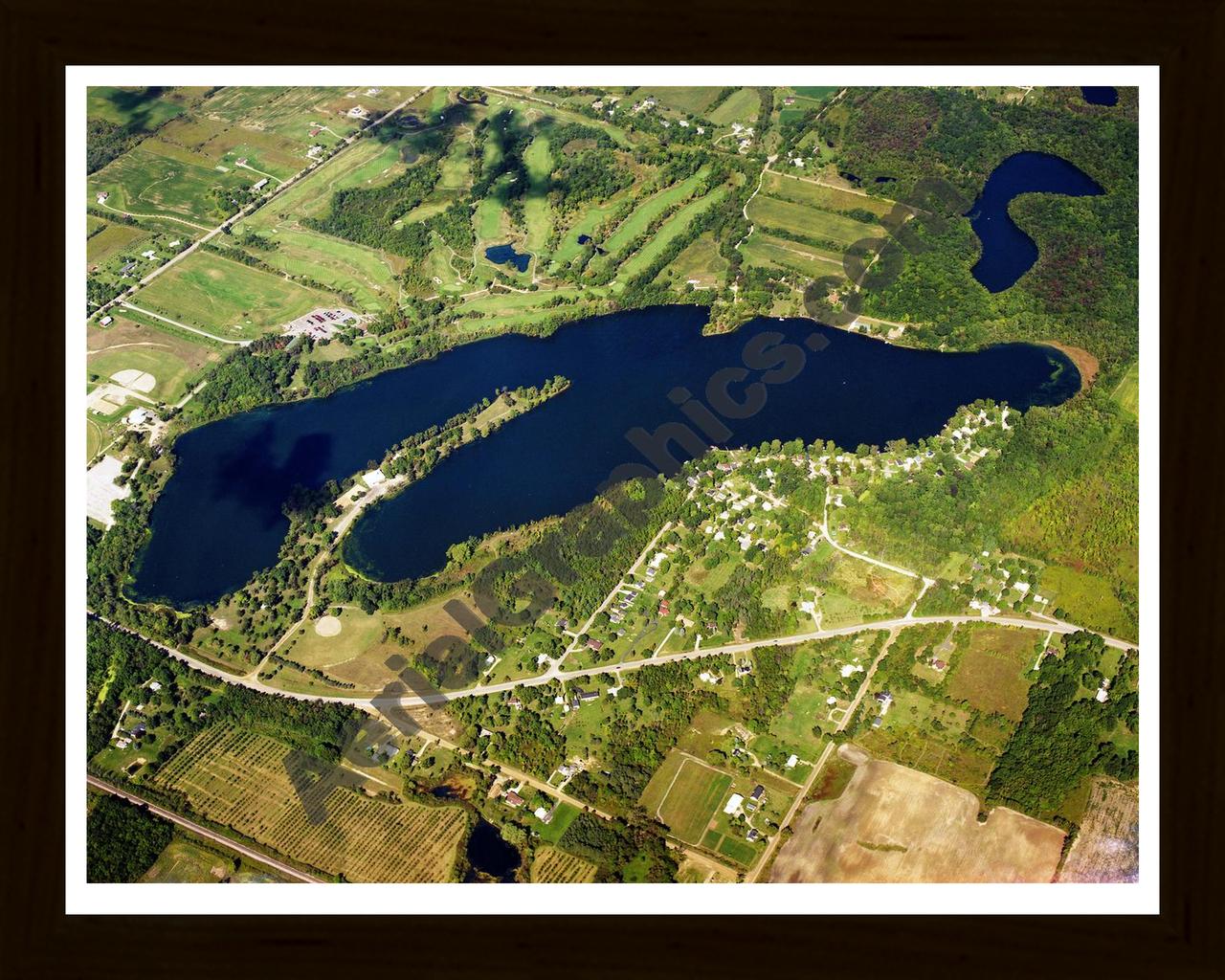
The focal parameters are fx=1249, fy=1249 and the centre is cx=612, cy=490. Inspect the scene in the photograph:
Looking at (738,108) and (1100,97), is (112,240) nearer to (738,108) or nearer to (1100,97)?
(738,108)

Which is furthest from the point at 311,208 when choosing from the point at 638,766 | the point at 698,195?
the point at 638,766

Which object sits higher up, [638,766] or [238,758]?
[638,766]

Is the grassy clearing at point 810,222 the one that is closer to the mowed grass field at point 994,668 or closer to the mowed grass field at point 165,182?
the mowed grass field at point 994,668

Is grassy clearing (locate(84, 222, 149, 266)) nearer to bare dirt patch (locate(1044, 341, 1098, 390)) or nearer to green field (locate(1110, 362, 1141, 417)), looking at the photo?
bare dirt patch (locate(1044, 341, 1098, 390))

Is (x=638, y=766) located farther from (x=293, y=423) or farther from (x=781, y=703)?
(x=293, y=423)

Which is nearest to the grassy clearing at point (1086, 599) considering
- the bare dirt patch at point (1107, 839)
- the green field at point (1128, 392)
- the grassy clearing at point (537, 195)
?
the bare dirt patch at point (1107, 839)

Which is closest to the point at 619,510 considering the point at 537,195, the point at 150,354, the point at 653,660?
the point at 653,660

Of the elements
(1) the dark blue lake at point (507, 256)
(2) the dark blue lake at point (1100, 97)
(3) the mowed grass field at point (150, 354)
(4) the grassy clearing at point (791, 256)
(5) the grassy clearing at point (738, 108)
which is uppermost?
(2) the dark blue lake at point (1100, 97)
